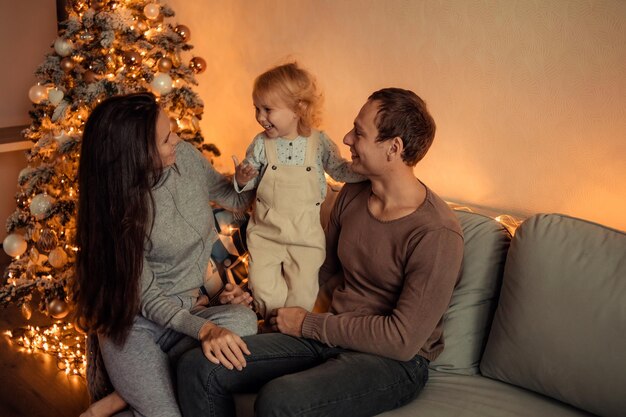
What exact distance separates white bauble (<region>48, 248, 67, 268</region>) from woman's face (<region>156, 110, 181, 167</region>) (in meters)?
1.03

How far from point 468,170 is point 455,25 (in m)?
0.51

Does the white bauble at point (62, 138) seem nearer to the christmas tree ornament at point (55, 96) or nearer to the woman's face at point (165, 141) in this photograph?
the christmas tree ornament at point (55, 96)

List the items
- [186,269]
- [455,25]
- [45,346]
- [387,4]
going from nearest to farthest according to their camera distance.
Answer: [186,269] < [455,25] < [387,4] < [45,346]

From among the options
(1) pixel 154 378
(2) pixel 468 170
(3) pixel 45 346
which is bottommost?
(3) pixel 45 346

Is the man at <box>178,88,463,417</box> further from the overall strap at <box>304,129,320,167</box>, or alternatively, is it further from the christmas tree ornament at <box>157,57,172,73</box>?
the christmas tree ornament at <box>157,57,172,73</box>

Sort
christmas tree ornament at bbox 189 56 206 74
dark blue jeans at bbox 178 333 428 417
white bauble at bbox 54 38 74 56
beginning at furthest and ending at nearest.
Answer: christmas tree ornament at bbox 189 56 206 74, white bauble at bbox 54 38 74 56, dark blue jeans at bbox 178 333 428 417

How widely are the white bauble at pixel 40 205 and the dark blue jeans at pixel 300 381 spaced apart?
1.18 meters

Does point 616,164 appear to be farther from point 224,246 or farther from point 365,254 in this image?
point 224,246

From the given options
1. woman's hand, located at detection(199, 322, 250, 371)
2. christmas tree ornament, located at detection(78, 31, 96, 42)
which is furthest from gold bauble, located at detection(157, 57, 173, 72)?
woman's hand, located at detection(199, 322, 250, 371)

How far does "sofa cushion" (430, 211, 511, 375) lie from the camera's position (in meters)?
1.89

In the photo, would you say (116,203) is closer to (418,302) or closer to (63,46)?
(418,302)

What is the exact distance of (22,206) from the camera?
2.74 metres

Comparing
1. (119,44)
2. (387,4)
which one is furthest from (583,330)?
(119,44)

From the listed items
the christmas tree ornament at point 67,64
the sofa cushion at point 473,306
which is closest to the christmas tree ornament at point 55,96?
the christmas tree ornament at point 67,64
